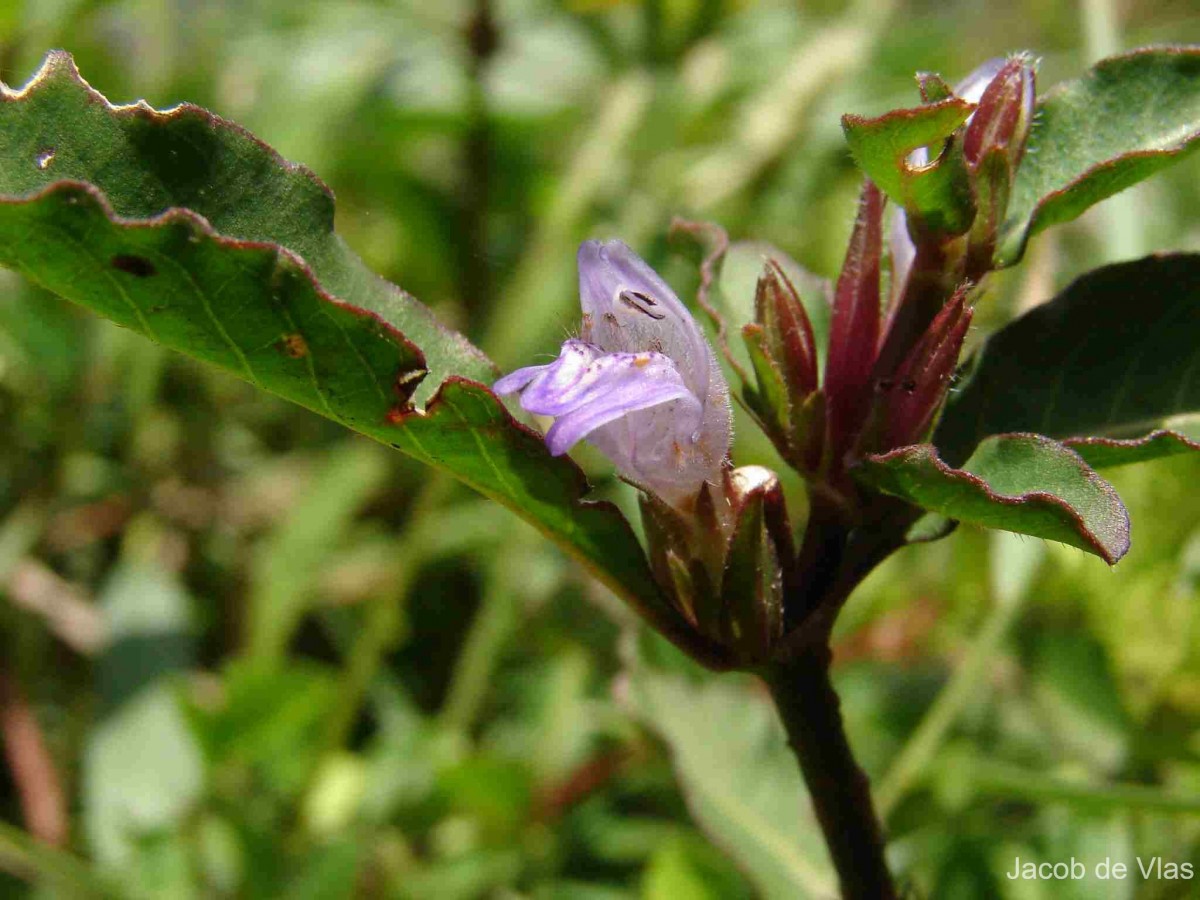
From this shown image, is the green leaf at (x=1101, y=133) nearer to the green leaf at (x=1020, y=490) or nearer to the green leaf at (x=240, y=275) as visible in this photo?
the green leaf at (x=1020, y=490)

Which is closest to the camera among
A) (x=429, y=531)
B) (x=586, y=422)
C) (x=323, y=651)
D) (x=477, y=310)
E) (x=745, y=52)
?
(x=586, y=422)

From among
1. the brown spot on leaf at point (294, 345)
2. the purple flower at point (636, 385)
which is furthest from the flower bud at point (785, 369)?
the brown spot on leaf at point (294, 345)

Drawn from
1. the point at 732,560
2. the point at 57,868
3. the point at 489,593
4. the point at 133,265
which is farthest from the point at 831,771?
the point at 489,593

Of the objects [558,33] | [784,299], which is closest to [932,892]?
[784,299]

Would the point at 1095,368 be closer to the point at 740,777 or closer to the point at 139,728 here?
the point at 740,777

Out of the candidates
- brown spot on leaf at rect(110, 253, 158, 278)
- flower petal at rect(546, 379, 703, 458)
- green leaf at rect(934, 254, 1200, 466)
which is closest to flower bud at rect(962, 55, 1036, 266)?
green leaf at rect(934, 254, 1200, 466)

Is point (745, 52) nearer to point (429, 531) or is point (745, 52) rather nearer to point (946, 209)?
point (429, 531)

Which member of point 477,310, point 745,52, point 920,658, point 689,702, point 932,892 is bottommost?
point 932,892
